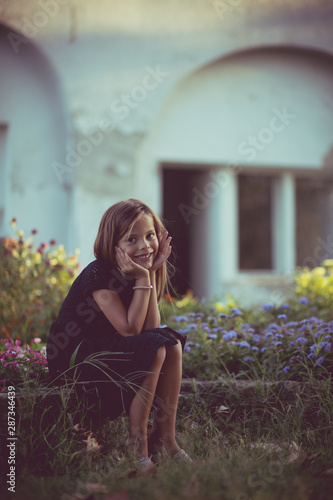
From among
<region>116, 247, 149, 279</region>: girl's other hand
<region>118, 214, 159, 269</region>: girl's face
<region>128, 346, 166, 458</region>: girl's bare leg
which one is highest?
<region>118, 214, 159, 269</region>: girl's face

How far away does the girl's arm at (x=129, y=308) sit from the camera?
2750mm

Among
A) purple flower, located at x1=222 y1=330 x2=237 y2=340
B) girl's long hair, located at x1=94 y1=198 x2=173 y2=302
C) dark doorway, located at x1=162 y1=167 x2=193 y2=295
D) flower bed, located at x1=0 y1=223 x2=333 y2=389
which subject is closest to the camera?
girl's long hair, located at x1=94 y1=198 x2=173 y2=302

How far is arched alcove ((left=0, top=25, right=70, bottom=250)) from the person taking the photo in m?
7.32

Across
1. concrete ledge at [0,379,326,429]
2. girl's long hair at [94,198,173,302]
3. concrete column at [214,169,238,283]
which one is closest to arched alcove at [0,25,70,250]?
concrete column at [214,169,238,283]

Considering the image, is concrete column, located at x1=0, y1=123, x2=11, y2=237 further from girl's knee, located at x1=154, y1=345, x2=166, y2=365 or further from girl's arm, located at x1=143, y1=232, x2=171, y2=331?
girl's knee, located at x1=154, y1=345, x2=166, y2=365

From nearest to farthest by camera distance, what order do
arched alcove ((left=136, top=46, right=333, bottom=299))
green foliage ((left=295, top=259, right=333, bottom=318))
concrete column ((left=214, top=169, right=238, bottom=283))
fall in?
green foliage ((left=295, top=259, right=333, bottom=318)) → arched alcove ((left=136, top=46, right=333, bottom=299)) → concrete column ((left=214, top=169, right=238, bottom=283))

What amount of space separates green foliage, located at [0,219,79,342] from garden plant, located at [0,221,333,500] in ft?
0.03

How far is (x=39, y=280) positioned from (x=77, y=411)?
2.11m

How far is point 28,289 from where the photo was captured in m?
4.67

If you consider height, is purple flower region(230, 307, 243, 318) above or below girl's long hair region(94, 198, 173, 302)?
below

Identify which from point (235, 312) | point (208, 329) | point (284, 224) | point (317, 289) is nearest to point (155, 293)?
point (208, 329)

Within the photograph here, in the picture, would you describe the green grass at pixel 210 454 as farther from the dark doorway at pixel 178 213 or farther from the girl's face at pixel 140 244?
the dark doorway at pixel 178 213

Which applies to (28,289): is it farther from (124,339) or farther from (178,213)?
(178,213)

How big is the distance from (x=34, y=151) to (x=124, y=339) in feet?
16.6
